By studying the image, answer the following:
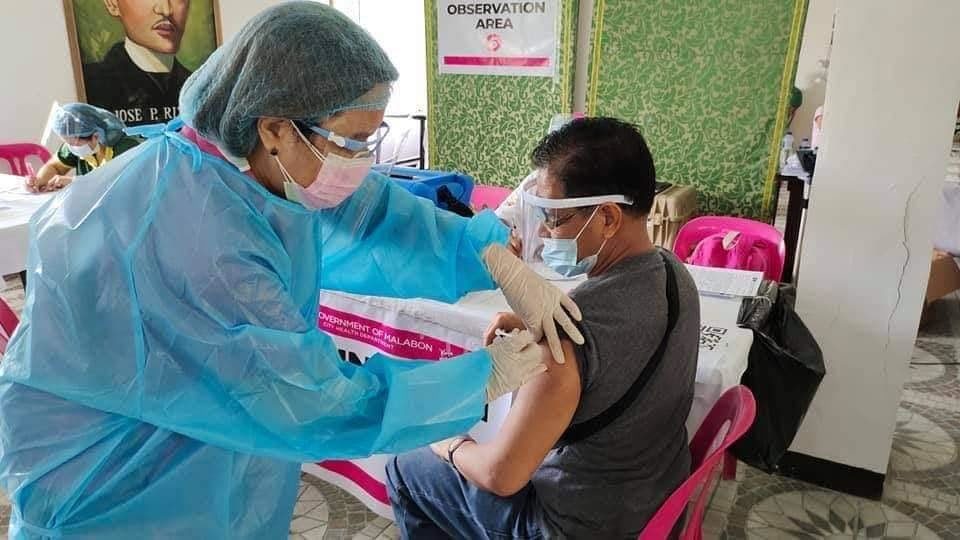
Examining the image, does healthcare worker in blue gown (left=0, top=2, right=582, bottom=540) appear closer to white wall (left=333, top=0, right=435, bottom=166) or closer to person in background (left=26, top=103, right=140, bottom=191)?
person in background (left=26, top=103, right=140, bottom=191)

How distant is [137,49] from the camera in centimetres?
427

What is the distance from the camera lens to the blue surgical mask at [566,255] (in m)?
1.25

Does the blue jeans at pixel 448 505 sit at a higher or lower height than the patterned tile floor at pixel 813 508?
higher

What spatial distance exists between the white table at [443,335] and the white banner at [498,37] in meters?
1.79

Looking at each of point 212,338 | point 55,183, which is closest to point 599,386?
point 212,338

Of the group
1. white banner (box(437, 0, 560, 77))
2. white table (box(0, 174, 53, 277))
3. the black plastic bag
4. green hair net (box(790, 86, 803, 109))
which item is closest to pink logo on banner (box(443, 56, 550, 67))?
white banner (box(437, 0, 560, 77))

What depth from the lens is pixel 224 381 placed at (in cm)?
76

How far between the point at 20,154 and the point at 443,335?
3.34 metres

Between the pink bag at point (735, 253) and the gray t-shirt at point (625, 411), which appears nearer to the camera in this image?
the gray t-shirt at point (625, 411)

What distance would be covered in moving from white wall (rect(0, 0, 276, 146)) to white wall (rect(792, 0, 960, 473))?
4.10m

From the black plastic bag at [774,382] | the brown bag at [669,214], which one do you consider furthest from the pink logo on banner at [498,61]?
the black plastic bag at [774,382]

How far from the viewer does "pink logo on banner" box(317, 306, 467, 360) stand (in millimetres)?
1673

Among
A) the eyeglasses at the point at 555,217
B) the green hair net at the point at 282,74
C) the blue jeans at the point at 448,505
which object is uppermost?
the green hair net at the point at 282,74

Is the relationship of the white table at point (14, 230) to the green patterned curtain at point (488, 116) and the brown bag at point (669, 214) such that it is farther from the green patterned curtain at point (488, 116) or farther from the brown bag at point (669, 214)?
the brown bag at point (669, 214)
